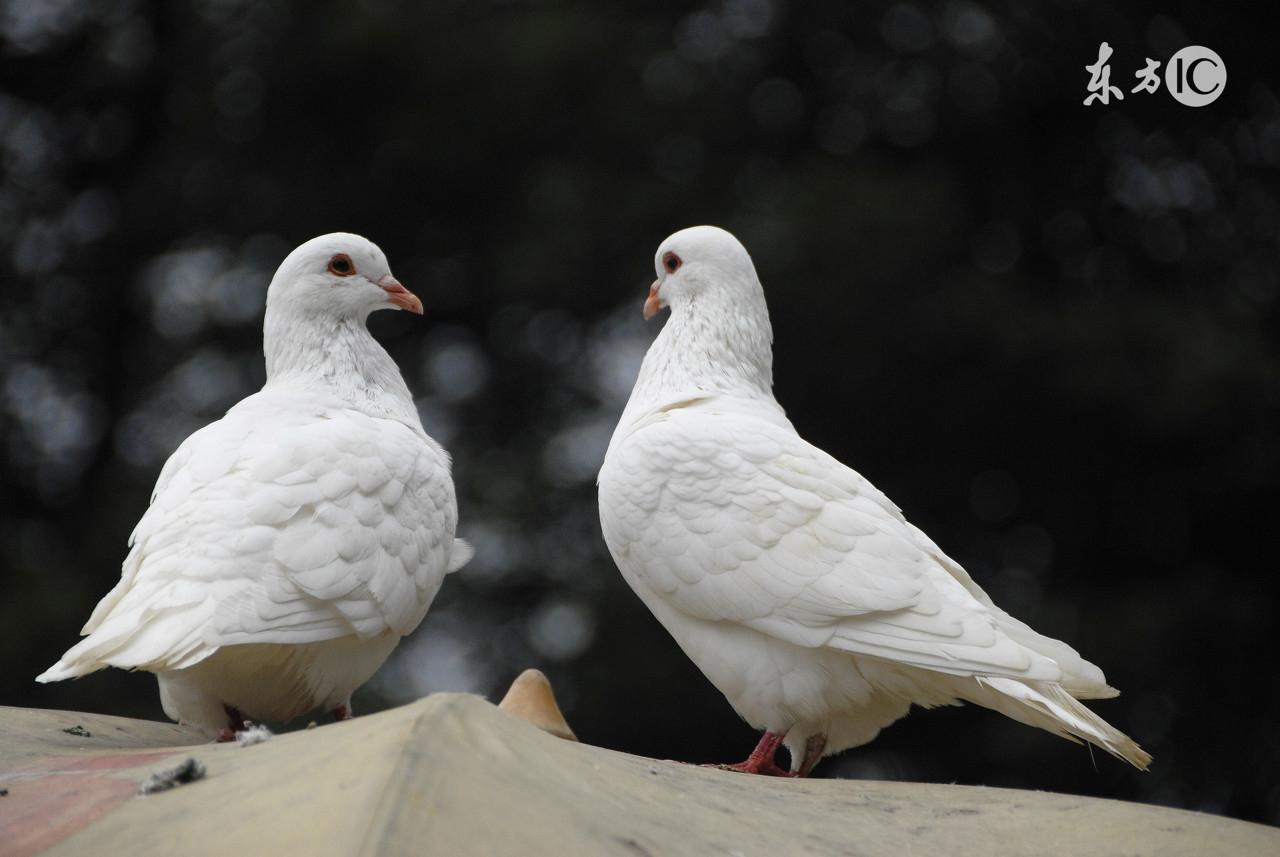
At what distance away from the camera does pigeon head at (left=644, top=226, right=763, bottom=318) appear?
6609 millimetres

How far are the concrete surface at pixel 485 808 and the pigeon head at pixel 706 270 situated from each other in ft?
9.64

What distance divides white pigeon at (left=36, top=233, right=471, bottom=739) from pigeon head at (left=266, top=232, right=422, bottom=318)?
1.50 feet

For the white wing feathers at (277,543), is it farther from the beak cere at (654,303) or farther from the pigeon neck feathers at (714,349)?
the beak cere at (654,303)

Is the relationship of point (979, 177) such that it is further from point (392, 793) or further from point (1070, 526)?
point (392, 793)

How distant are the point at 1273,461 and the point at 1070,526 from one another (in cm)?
151

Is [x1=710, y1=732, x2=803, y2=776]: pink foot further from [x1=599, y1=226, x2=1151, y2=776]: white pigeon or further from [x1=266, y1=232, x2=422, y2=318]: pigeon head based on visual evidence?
[x1=266, y1=232, x2=422, y2=318]: pigeon head

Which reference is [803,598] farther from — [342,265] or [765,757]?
[342,265]

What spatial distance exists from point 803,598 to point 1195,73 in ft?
27.0

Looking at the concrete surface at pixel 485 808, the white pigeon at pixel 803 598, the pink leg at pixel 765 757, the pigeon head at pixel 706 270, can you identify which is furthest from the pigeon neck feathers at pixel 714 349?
the concrete surface at pixel 485 808

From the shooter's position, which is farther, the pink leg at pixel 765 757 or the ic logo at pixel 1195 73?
the ic logo at pixel 1195 73

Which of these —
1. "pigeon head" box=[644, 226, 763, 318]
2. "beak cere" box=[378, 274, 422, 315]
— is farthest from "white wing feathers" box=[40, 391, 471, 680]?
"pigeon head" box=[644, 226, 763, 318]

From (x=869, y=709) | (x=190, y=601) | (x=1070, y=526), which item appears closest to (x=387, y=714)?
(x=190, y=601)

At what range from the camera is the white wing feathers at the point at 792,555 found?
498 centimetres

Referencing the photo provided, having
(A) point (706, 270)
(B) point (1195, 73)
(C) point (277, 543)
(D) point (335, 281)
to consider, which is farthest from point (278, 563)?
(B) point (1195, 73)
